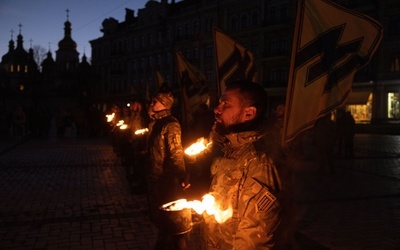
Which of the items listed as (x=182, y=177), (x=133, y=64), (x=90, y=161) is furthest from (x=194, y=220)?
(x=133, y=64)

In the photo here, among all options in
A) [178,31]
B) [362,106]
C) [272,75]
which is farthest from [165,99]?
[178,31]

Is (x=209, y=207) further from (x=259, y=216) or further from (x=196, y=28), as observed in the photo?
(x=196, y=28)

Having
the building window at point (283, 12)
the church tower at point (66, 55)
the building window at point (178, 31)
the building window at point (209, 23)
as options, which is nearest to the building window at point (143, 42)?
the building window at point (178, 31)

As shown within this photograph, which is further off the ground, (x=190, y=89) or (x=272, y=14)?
(x=272, y=14)

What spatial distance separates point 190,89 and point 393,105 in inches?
1241

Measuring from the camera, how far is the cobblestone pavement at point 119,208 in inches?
205

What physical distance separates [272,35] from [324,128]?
3429cm

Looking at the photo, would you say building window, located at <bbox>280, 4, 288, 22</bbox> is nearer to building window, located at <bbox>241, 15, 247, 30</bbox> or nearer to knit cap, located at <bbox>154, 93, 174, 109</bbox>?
building window, located at <bbox>241, 15, 247, 30</bbox>

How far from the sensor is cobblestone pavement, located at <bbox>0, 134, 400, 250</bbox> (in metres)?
5.21

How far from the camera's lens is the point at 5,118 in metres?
23.8

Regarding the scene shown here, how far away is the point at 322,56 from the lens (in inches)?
177

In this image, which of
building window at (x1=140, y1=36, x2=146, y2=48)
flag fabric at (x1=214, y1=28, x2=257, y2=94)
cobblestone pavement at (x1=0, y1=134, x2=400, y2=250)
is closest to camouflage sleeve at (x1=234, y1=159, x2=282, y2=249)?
cobblestone pavement at (x1=0, y1=134, x2=400, y2=250)

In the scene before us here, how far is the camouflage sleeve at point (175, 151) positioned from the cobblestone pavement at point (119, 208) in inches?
52.9

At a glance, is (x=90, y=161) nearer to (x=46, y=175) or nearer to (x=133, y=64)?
(x=46, y=175)
